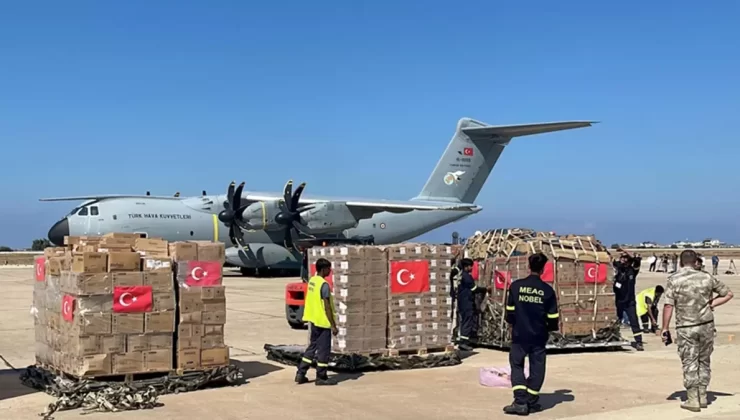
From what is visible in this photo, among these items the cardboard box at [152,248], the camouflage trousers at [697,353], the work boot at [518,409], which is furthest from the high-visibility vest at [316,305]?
the camouflage trousers at [697,353]

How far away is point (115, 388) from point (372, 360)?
328cm

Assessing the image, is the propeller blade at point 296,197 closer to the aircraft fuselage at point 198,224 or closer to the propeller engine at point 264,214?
the propeller engine at point 264,214

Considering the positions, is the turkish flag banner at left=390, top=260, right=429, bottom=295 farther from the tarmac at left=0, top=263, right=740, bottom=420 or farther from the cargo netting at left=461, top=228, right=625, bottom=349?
the cargo netting at left=461, top=228, right=625, bottom=349

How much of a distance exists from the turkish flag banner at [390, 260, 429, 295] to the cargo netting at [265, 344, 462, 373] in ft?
2.89

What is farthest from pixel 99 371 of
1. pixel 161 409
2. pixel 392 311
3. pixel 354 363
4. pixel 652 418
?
pixel 652 418

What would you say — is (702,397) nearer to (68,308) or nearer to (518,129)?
(68,308)

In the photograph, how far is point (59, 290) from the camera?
8375 millimetres

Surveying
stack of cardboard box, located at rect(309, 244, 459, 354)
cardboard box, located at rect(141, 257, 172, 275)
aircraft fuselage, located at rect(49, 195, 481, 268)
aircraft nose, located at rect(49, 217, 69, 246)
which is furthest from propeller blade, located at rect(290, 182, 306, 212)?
cardboard box, located at rect(141, 257, 172, 275)

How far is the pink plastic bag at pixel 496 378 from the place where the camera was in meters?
8.46

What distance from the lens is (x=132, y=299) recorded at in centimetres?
806

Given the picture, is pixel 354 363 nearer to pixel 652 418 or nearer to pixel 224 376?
pixel 224 376

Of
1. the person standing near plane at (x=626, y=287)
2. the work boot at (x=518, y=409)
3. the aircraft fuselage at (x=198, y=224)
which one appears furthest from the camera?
the aircraft fuselage at (x=198, y=224)

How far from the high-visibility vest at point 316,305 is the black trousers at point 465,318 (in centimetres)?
325

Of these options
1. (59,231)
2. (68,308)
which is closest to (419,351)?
(68,308)
